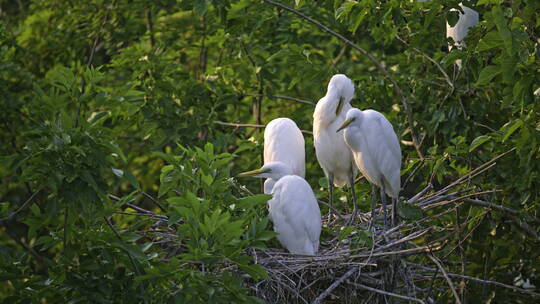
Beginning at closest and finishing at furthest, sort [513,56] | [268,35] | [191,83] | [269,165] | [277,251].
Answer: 1. [513,56]
2. [277,251]
3. [269,165]
4. [191,83]
5. [268,35]

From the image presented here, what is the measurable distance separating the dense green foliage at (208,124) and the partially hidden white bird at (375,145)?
16cm

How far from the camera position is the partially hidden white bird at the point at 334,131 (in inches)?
207

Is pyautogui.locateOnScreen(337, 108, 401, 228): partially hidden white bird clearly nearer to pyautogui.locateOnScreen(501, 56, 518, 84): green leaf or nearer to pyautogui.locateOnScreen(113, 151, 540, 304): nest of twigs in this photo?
pyautogui.locateOnScreen(113, 151, 540, 304): nest of twigs

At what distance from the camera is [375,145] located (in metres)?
5.00

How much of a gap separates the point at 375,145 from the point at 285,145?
0.73 m

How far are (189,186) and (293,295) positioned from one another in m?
0.82

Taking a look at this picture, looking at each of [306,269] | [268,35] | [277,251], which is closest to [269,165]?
[277,251]

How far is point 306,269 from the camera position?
442 cm

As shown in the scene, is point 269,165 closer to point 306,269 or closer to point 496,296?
point 306,269

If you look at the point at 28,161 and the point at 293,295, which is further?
the point at 293,295

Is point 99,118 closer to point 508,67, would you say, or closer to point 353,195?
point 508,67

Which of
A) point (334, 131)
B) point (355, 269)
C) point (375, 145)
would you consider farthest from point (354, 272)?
point (334, 131)

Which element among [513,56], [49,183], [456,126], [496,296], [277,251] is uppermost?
[513,56]

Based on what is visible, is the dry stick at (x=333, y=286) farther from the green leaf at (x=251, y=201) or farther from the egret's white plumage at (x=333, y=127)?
the egret's white plumage at (x=333, y=127)
